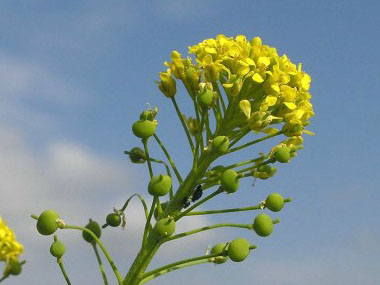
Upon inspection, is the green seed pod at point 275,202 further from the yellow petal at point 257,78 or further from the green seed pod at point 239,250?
the yellow petal at point 257,78

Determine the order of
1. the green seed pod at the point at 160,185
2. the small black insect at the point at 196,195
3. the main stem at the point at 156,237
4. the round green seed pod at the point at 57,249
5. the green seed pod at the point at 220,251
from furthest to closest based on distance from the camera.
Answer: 1. the small black insect at the point at 196,195
2. the green seed pod at the point at 220,251
3. the main stem at the point at 156,237
4. the round green seed pod at the point at 57,249
5. the green seed pod at the point at 160,185

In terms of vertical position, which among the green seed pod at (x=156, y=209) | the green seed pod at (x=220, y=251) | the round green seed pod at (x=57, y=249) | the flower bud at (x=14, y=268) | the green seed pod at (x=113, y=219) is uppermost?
the green seed pod at (x=156, y=209)

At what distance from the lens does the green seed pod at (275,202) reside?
936cm

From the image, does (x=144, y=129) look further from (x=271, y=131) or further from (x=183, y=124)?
(x=271, y=131)

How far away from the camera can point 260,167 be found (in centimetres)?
979

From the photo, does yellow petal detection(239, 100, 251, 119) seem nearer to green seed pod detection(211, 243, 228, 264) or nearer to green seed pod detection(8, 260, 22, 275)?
green seed pod detection(211, 243, 228, 264)

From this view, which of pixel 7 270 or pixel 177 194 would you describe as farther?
pixel 177 194

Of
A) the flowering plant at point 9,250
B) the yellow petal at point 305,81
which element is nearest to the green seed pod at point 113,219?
A: the flowering plant at point 9,250

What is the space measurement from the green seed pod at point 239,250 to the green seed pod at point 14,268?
8.99ft

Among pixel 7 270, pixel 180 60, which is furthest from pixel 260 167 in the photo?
pixel 7 270

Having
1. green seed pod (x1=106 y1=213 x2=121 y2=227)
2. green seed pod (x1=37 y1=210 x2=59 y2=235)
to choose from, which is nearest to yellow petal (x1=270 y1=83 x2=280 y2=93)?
green seed pod (x1=106 y1=213 x2=121 y2=227)

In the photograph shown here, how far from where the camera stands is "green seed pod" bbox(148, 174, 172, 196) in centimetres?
895

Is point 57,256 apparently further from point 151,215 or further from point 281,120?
point 281,120

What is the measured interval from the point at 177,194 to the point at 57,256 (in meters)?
1.65
